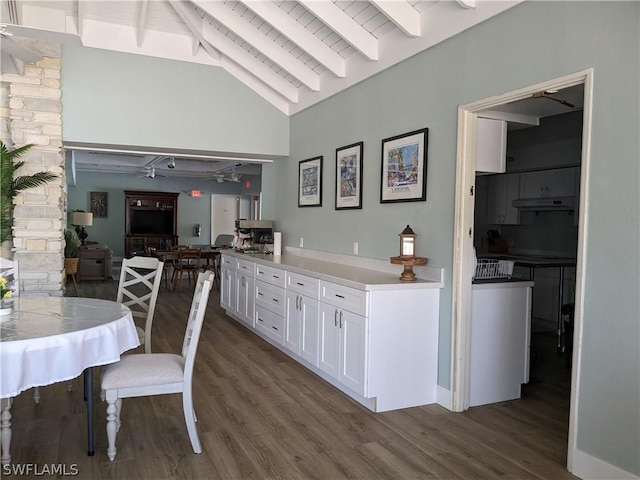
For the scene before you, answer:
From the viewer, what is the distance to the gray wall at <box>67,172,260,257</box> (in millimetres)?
12773

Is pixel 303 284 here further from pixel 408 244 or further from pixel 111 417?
pixel 111 417

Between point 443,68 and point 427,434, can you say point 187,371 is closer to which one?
point 427,434

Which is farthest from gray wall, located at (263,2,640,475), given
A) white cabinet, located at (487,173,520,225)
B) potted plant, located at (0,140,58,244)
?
potted plant, located at (0,140,58,244)

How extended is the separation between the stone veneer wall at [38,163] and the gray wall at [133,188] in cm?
771

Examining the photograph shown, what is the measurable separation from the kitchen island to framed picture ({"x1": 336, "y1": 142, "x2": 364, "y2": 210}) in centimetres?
151

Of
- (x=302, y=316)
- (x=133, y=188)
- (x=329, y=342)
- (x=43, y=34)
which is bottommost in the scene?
(x=329, y=342)

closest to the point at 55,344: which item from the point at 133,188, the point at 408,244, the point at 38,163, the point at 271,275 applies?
the point at 408,244

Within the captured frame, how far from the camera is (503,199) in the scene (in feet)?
22.1

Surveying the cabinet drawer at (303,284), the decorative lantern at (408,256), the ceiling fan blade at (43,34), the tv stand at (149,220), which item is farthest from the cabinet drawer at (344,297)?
the tv stand at (149,220)

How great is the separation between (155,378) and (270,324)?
2322 millimetres

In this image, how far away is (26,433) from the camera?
9.51ft

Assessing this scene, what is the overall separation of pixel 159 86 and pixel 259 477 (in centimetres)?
448

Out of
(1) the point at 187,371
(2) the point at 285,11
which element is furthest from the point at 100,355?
(2) the point at 285,11

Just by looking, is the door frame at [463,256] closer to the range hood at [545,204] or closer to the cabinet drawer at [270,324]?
the cabinet drawer at [270,324]
